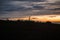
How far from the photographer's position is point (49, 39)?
829 inches

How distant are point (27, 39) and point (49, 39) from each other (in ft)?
7.97

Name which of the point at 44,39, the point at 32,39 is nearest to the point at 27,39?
the point at 32,39

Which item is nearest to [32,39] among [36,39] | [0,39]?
[36,39]

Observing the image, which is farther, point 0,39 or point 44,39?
point 44,39

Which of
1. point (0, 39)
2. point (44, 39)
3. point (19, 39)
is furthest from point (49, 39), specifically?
point (0, 39)

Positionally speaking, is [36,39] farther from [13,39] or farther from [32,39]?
[13,39]

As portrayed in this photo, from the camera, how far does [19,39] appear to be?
2055 centimetres

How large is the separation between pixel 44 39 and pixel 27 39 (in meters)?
1.95

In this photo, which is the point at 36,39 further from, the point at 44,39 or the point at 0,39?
the point at 0,39

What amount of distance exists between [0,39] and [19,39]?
2077 mm

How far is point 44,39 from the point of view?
70.0ft

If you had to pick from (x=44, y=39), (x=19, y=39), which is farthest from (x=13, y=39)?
(x=44, y=39)

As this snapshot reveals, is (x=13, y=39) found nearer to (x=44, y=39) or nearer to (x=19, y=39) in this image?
(x=19, y=39)

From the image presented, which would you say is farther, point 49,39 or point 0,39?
point 49,39
